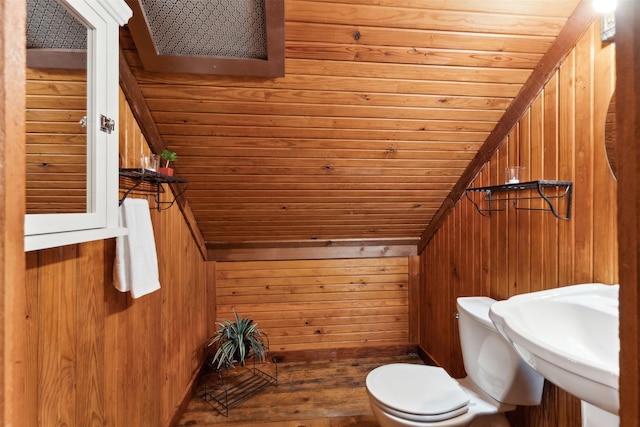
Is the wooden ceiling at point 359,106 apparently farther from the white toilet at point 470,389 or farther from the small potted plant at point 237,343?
the white toilet at point 470,389

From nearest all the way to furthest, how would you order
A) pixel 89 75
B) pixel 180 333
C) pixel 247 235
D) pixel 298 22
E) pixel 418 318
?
pixel 89 75 → pixel 298 22 → pixel 180 333 → pixel 247 235 → pixel 418 318

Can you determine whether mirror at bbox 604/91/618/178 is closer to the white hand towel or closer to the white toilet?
the white toilet

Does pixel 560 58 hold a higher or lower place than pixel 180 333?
higher

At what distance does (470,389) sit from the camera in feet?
4.67

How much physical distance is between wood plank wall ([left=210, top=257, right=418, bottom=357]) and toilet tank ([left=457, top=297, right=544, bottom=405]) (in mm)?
1127

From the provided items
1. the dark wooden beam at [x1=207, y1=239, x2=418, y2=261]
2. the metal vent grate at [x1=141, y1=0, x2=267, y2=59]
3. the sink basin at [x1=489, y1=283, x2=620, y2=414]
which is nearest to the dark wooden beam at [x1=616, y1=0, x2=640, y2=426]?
the sink basin at [x1=489, y1=283, x2=620, y2=414]

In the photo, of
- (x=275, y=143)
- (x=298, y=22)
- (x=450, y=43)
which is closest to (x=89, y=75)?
(x=298, y=22)

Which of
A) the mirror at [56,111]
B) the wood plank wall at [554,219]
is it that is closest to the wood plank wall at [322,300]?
the wood plank wall at [554,219]

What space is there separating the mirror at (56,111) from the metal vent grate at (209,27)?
1.28ft

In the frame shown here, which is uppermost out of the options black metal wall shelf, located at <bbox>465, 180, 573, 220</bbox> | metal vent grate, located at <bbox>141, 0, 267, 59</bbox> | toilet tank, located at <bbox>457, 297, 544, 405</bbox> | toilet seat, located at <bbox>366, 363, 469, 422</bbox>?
metal vent grate, located at <bbox>141, 0, 267, 59</bbox>

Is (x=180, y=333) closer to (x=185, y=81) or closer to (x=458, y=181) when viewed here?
(x=185, y=81)

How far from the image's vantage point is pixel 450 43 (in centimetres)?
127

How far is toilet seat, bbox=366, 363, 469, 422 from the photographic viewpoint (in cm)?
122

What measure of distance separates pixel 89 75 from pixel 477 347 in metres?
1.81
